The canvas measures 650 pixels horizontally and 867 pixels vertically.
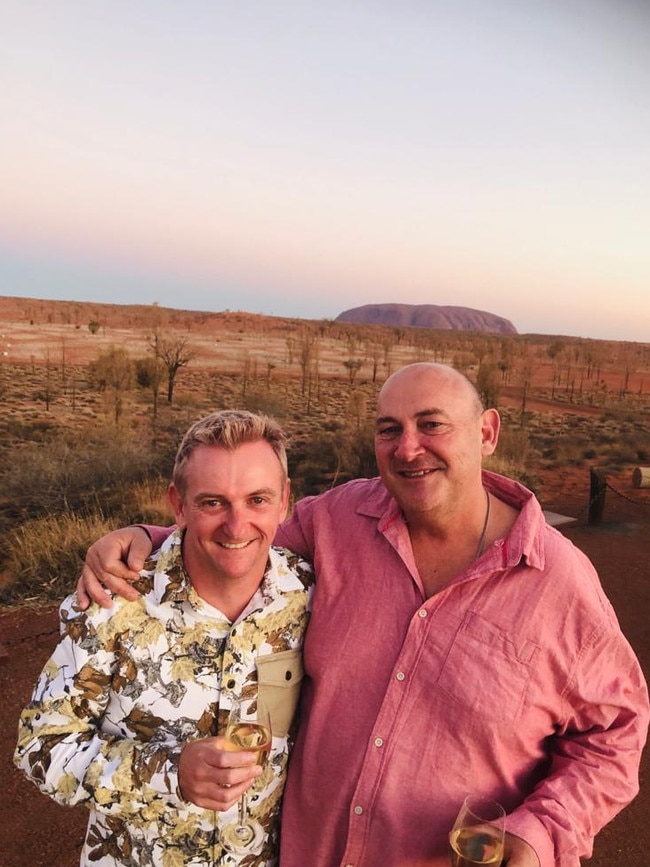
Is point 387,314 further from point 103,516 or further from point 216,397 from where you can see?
point 103,516

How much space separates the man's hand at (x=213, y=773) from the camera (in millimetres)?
1520

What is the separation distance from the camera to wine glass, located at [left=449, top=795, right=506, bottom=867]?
65.5 inches

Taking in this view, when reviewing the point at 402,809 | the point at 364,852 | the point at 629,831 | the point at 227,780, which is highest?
the point at 227,780

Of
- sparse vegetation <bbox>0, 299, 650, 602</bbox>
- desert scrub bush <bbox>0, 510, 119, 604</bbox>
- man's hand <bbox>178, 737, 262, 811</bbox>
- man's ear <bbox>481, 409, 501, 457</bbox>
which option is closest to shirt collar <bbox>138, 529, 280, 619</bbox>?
man's hand <bbox>178, 737, 262, 811</bbox>

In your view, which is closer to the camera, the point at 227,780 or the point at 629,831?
the point at 227,780

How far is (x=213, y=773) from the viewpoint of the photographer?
1532mm

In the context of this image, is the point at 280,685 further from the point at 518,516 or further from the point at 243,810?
the point at 518,516

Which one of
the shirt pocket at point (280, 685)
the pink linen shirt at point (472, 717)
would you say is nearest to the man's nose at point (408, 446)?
the pink linen shirt at point (472, 717)

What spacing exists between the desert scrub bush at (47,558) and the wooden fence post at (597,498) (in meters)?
6.67

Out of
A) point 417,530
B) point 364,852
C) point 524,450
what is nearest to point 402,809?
point 364,852

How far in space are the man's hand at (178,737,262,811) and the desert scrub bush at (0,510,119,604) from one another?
5.32 meters

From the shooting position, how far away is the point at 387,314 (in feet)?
556

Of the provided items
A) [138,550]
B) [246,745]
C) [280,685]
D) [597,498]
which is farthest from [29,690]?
[597,498]

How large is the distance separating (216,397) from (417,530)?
18881 mm
